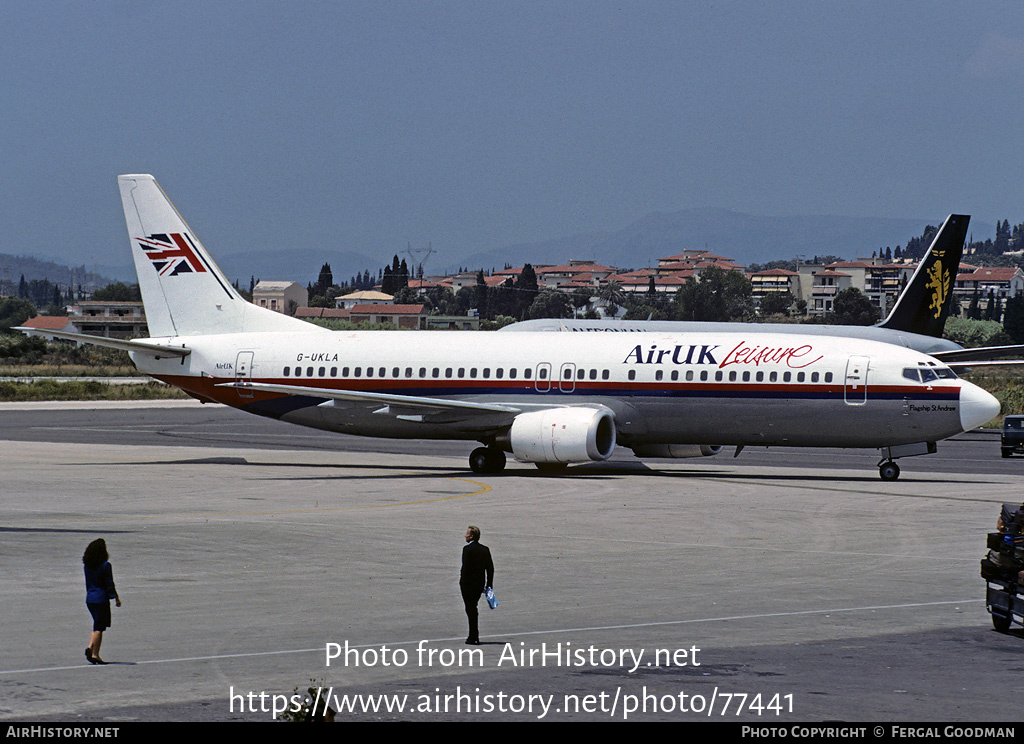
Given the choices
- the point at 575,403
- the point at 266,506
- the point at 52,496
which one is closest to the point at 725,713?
the point at 266,506

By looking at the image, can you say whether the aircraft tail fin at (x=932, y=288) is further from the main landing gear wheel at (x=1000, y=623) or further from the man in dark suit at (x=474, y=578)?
the man in dark suit at (x=474, y=578)

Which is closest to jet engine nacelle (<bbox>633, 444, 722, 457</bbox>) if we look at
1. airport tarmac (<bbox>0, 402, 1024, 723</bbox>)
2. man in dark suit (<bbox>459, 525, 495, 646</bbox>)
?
airport tarmac (<bbox>0, 402, 1024, 723</bbox>)

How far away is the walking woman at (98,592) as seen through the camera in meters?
15.8

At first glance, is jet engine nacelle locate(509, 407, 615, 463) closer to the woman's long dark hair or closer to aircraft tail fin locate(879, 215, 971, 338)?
the woman's long dark hair

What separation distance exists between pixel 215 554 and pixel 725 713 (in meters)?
13.6

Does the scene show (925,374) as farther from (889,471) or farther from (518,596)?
(518,596)

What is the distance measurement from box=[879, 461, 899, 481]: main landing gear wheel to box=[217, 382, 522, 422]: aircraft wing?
11.5 m

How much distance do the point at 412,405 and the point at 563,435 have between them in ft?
18.5

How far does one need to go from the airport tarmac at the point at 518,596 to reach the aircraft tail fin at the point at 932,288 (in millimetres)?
22466

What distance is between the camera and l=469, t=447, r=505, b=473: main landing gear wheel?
4272cm

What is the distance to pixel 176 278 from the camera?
48531mm

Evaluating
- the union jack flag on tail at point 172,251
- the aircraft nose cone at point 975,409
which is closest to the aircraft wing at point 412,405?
the union jack flag on tail at point 172,251

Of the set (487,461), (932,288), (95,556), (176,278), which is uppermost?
(932,288)

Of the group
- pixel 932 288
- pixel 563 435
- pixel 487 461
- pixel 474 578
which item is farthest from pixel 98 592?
pixel 932 288
